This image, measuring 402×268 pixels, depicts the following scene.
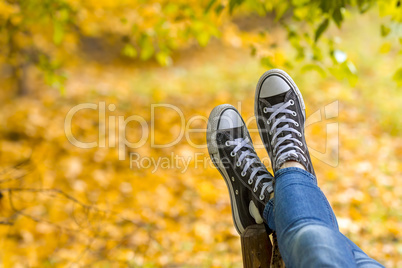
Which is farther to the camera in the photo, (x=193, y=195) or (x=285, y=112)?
(x=193, y=195)

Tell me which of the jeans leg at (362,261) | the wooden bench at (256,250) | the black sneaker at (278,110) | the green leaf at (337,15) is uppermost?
the green leaf at (337,15)

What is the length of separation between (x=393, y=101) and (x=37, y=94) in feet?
15.3

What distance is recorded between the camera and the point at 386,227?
6.62 ft

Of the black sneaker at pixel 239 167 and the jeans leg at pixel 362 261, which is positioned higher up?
the black sneaker at pixel 239 167

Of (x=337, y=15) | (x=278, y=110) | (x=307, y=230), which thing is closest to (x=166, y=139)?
(x=278, y=110)

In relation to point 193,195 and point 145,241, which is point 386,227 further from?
point 145,241

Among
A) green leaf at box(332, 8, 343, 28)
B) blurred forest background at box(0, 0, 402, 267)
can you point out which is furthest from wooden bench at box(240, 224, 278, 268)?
green leaf at box(332, 8, 343, 28)

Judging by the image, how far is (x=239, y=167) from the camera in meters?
1.26

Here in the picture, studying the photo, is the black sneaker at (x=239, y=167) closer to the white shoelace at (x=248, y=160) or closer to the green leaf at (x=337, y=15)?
the white shoelace at (x=248, y=160)

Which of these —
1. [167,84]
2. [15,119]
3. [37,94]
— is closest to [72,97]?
[37,94]

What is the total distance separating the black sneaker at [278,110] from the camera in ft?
4.42

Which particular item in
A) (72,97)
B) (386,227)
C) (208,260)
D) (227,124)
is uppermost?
(72,97)

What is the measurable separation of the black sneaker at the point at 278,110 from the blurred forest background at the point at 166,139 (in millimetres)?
152

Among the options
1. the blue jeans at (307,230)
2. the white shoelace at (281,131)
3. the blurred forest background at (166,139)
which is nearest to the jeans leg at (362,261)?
the blue jeans at (307,230)
